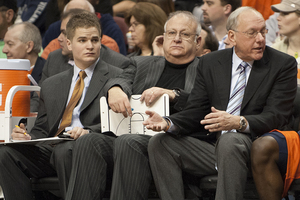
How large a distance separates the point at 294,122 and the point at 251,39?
0.63 metres

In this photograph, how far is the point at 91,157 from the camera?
304 centimetres

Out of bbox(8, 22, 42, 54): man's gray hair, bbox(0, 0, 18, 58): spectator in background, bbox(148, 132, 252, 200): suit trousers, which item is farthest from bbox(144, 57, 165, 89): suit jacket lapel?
bbox(0, 0, 18, 58): spectator in background

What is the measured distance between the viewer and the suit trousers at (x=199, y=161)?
262 centimetres

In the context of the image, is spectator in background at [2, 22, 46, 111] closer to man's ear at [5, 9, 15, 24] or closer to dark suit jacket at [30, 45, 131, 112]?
dark suit jacket at [30, 45, 131, 112]

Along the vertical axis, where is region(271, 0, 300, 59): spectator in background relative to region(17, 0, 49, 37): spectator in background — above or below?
below

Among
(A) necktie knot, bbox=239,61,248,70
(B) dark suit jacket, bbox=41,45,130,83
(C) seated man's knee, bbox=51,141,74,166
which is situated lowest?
(C) seated man's knee, bbox=51,141,74,166

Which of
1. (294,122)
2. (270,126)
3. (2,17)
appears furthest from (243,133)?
(2,17)

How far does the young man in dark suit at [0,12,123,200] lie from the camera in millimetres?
3221

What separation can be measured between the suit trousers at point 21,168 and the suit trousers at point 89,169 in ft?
1.57

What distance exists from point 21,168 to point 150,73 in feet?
3.94

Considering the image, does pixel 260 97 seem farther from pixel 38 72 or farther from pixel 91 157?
pixel 38 72

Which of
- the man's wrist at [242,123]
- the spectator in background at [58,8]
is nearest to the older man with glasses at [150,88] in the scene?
the man's wrist at [242,123]

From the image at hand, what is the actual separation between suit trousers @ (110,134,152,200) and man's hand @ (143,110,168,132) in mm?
234

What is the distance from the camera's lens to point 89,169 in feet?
9.91
